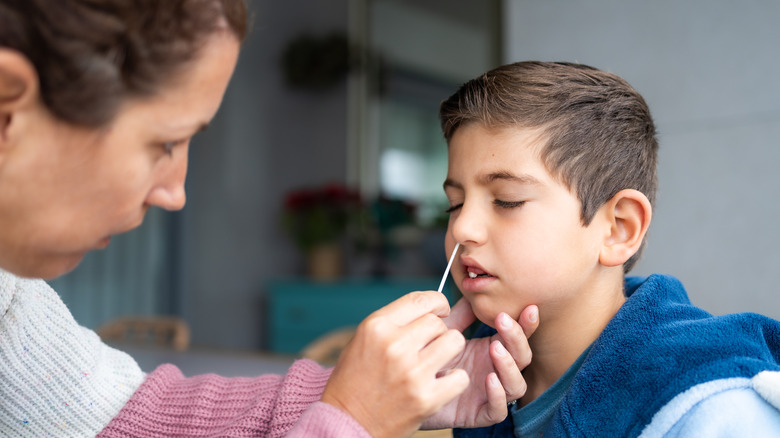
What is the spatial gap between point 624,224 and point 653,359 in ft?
0.81

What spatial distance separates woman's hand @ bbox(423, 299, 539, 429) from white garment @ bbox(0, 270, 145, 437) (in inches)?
20.1

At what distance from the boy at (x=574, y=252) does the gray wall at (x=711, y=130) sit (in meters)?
1.07

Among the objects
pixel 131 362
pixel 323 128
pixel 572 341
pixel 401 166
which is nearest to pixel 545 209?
pixel 572 341

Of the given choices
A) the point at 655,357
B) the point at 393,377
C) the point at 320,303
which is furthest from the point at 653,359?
the point at 320,303

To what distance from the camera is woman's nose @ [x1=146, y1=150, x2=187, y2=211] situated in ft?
2.10

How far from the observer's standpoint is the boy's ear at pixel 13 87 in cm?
51

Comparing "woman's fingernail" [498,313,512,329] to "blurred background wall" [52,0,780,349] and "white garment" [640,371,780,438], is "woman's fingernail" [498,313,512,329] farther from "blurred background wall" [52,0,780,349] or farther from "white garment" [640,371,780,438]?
"blurred background wall" [52,0,780,349]

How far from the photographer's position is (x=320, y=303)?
3.55 m

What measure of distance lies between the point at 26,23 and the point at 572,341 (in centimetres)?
84

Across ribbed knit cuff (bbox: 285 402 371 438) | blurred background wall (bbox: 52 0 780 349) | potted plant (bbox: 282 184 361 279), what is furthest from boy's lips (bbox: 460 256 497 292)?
potted plant (bbox: 282 184 361 279)

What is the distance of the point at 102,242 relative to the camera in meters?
0.66

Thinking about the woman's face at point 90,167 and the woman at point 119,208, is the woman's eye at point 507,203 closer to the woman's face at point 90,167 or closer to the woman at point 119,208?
the woman at point 119,208

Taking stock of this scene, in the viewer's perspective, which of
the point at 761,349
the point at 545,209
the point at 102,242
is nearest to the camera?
the point at 102,242

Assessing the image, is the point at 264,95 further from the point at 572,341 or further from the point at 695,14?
the point at 572,341
